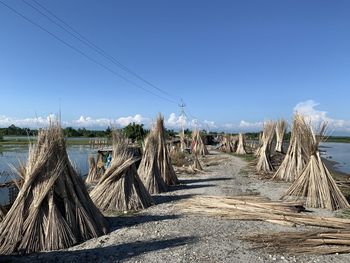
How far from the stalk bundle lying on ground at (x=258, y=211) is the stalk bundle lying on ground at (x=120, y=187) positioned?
119 cm

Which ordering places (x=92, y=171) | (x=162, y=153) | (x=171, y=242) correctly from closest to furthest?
(x=171, y=242)
(x=162, y=153)
(x=92, y=171)

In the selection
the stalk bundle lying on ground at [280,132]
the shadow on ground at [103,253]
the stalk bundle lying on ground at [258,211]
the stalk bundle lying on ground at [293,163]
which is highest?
the stalk bundle lying on ground at [280,132]

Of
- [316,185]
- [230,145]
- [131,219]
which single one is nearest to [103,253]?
[131,219]

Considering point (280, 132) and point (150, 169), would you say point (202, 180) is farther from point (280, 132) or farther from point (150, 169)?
point (280, 132)

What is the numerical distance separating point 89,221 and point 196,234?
1.95 metres

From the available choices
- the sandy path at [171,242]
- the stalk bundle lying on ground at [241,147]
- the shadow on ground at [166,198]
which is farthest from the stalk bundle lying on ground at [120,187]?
the stalk bundle lying on ground at [241,147]

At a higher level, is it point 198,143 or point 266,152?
point 198,143

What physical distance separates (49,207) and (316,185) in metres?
6.82

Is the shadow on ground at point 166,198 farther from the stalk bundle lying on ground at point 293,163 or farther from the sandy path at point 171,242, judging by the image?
the stalk bundle lying on ground at point 293,163

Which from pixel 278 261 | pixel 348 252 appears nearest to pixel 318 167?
pixel 348 252

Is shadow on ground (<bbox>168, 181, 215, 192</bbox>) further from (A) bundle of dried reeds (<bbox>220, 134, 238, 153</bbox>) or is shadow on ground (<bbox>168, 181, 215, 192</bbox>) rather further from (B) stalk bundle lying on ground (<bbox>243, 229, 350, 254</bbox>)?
(A) bundle of dried reeds (<bbox>220, 134, 238, 153</bbox>)

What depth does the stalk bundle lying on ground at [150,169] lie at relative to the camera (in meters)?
12.1

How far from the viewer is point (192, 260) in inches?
226

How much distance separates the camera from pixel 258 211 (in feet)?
27.0
